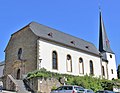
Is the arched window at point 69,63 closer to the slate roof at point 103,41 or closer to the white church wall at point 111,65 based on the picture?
the white church wall at point 111,65

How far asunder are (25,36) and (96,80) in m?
12.5

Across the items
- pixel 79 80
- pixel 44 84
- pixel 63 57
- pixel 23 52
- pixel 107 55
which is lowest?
pixel 44 84

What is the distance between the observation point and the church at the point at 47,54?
34375mm

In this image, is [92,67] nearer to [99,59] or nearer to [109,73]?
[99,59]

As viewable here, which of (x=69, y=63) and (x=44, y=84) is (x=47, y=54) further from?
(x=44, y=84)

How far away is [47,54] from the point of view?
3481cm

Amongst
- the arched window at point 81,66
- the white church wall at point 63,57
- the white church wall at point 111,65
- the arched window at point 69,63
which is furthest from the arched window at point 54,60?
the white church wall at point 111,65

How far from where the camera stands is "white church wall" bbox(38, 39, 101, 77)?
34.2 m

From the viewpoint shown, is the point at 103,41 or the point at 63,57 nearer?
the point at 63,57

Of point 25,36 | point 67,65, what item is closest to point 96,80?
point 67,65

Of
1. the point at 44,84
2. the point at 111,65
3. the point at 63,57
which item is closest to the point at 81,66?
the point at 63,57

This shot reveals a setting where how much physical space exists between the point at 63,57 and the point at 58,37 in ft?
12.7

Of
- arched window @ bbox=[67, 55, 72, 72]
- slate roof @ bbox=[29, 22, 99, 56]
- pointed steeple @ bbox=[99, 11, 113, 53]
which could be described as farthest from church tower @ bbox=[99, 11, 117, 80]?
arched window @ bbox=[67, 55, 72, 72]

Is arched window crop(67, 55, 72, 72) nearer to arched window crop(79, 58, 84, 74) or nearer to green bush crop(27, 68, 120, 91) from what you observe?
arched window crop(79, 58, 84, 74)
